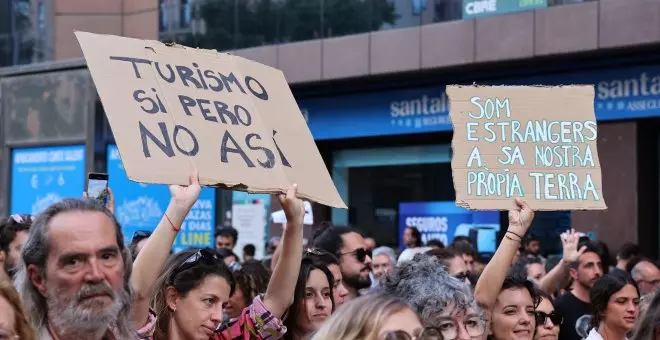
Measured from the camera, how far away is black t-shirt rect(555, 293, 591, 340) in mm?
7934

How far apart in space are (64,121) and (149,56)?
1184cm

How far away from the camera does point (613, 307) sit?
6.92 meters

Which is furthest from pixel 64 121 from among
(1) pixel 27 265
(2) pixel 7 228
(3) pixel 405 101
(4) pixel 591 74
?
(1) pixel 27 265

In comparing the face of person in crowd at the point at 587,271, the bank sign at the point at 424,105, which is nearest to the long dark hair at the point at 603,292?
the face of person in crowd at the point at 587,271

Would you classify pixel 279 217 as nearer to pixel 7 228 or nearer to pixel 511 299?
pixel 7 228

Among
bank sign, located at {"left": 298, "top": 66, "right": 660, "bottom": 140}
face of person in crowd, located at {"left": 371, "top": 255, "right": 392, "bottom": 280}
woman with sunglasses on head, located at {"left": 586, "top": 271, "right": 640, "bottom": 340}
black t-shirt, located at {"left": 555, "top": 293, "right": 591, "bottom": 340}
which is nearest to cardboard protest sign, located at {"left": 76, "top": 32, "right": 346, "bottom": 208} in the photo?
woman with sunglasses on head, located at {"left": 586, "top": 271, "right": 640, "bottom": 340}

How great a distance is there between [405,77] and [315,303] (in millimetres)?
11936

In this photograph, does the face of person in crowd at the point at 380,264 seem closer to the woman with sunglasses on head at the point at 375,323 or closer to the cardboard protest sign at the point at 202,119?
the cardboard protest sign at the point at 202,119

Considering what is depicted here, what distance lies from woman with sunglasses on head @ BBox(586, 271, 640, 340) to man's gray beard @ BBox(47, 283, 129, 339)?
3732 mm

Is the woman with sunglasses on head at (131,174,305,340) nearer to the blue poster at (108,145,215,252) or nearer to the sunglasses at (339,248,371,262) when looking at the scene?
the sunglasses at (339,248,371,262)

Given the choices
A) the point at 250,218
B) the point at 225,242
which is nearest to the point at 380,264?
the point at 225,242

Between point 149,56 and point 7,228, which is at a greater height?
point 149,56

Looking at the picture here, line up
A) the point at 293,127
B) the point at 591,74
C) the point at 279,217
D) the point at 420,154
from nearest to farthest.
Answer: the point at 293,127
the point at 279,217
the point at 591,74
the point at 420,154

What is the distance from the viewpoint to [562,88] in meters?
6.54
